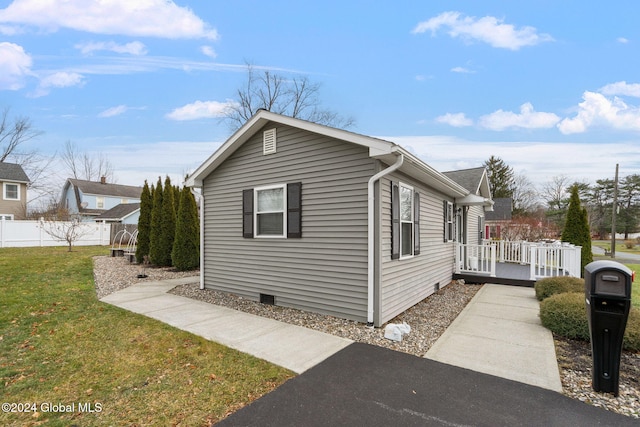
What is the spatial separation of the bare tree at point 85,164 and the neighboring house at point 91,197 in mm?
2057

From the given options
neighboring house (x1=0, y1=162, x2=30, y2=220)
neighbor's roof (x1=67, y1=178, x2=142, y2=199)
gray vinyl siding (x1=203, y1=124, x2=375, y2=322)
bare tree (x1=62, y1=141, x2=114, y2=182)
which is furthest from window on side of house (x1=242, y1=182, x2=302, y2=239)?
bare tree (x1=62, y1=141, x2=114, y2=182)

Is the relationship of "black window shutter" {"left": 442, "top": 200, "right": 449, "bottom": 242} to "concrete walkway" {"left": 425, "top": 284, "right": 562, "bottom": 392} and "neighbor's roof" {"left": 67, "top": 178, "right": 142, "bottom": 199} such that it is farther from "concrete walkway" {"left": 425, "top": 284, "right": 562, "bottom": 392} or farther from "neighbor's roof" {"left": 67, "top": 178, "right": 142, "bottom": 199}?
"neighbor's roof" {"left": 67, "top": 178, "right": 142, "bottom": 199}

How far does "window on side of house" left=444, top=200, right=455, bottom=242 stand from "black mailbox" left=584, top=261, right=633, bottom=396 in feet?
19.2

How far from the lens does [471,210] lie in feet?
41.8

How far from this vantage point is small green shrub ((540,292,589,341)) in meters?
4.39

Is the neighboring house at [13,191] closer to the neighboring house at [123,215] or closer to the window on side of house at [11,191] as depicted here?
the window on side of house at [11,191]

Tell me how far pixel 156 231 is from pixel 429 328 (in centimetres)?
988

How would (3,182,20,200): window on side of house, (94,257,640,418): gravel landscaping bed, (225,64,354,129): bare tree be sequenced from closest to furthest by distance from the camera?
(94,257,640,418): gravel landscaping bed
(225,64,354,129): bare tree
(3,182,20,200): window on side of house

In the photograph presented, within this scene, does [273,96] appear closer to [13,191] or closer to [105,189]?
[13,191]

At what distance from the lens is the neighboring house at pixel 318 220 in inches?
200

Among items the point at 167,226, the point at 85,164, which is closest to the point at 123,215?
the point at 85,164

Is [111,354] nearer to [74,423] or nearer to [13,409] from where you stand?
[13,409]

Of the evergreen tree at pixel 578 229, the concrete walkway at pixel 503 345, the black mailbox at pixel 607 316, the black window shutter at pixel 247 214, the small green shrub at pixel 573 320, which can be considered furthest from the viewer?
the evergreen tree at pixel 578 229

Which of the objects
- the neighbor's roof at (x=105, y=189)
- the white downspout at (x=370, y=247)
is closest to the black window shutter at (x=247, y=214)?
the white downspout at (x=370, y=247)
